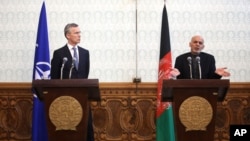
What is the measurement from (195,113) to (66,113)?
1.21 m

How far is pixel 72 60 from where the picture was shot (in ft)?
14.0

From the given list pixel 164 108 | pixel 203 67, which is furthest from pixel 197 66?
pixel 164 108

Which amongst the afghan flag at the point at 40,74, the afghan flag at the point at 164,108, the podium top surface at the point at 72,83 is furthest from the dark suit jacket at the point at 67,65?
the afghan flag at the point at 164,108

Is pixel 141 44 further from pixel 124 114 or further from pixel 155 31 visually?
pixel 124 114

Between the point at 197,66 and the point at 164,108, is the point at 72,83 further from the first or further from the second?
the point at 164,108

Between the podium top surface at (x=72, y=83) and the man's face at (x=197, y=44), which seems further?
the man's face at (x=197, y=44)

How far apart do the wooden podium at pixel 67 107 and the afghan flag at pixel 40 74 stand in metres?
1.56

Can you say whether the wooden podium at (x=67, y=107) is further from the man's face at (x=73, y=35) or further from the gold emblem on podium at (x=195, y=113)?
the man's face at (x=73, y=35)

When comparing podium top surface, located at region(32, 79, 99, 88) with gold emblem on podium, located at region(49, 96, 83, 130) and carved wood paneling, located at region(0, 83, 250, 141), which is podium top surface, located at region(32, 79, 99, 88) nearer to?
gold emblem on podium, located at region(49, 96, 83, 130)

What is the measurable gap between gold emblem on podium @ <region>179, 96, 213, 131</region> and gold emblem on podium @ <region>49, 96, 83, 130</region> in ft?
3.17

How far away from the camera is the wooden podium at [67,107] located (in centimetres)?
359

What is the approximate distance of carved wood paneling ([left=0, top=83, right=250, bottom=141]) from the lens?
5.65 meters

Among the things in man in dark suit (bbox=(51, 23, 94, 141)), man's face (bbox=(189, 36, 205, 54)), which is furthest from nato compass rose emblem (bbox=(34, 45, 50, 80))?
man's face (bbox=(189, 36, 205, 54))

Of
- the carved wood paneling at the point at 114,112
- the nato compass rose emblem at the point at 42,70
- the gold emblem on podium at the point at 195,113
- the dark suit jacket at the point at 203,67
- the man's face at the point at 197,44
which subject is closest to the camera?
the gold emblem on podium at the point at 195,113
